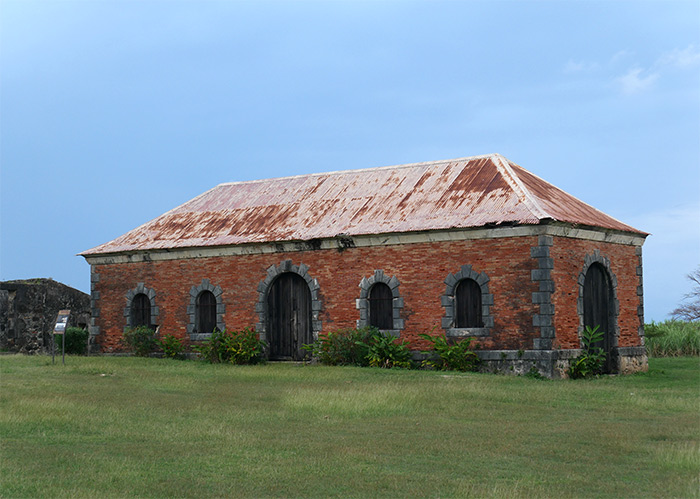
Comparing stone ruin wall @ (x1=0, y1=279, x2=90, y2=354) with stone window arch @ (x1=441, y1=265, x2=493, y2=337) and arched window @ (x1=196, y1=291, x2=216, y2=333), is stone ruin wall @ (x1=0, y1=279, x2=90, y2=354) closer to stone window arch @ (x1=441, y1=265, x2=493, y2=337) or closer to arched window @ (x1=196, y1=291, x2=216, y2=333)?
arched window @ (x1=196, y1=291, x2=216, y2=333)

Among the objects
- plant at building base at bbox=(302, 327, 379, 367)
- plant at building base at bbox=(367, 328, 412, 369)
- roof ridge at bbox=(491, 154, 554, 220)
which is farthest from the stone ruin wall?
roof ridge at bbox=(491, 154, 554, 220)

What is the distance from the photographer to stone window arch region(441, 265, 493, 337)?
74.7ft

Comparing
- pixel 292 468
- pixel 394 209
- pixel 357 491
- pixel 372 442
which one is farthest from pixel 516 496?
pixel 394 209

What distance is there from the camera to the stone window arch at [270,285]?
25.8 metres

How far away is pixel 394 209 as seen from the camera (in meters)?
25.6

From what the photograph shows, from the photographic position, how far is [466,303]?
76.6 feet

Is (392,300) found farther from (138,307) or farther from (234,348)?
(138,307)

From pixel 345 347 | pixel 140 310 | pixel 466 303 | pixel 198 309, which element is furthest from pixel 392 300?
pixel 140 310

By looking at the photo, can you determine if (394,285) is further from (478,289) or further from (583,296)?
(583,296)

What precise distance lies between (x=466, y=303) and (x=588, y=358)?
3.45 m

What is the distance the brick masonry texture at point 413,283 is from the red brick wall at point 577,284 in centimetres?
3

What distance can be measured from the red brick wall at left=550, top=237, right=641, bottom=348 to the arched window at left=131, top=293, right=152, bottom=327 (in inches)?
567

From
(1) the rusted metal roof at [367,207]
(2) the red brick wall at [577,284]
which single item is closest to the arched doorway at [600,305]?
(2) the red brick wall at [577,284]

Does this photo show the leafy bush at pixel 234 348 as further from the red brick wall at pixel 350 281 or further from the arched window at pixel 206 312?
the arched window at pixel 206 312
